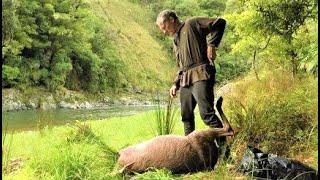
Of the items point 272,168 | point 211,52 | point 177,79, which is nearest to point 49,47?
point 177,79

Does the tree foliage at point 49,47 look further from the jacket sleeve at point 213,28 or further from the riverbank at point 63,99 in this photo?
Result: the jacket sleeve at point 213,28

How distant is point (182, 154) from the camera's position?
5078 mm

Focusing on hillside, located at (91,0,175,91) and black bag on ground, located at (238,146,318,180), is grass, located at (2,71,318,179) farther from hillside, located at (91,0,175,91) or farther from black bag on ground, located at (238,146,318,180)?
hillside, located at (91,0,175,91)

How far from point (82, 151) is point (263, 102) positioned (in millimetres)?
2658

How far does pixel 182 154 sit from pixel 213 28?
1.42 m

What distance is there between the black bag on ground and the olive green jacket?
3.35 feet

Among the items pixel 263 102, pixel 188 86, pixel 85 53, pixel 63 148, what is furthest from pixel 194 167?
pixel 85 53

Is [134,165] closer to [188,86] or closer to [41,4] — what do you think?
[188,86]

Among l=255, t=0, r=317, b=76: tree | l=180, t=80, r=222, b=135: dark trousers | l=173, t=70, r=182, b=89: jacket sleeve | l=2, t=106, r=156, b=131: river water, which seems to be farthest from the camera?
l=2, t=106, r=156, b=131: river water

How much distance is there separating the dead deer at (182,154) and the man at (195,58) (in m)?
0.31

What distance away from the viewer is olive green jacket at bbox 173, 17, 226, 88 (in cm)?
551

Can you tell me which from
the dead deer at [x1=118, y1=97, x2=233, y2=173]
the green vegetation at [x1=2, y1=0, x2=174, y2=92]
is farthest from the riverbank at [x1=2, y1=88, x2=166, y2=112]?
the dead deer at [x1=118, y1=97, x2=233, y2=173]

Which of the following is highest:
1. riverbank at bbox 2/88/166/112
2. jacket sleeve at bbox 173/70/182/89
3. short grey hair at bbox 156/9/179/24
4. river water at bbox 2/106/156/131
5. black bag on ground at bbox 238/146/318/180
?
short grey hair at bbox 156/9/179/24

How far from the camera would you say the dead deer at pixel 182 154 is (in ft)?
16.6
